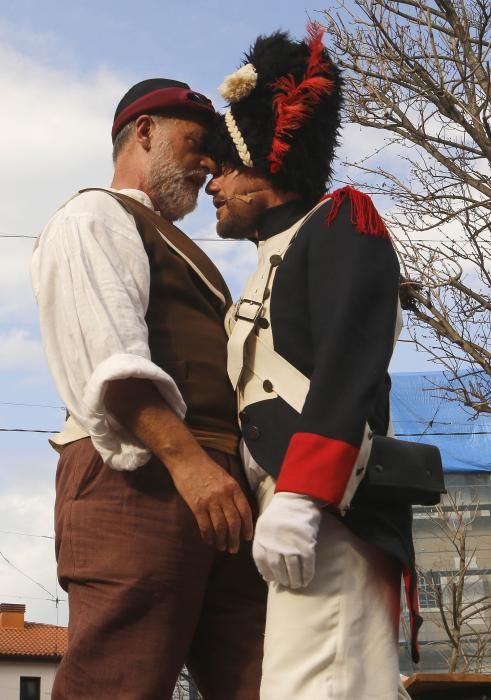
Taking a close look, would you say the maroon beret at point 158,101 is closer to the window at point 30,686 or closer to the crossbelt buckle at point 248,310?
the crossbelt buckle at point 248,310

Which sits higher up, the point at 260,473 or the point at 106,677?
the point at 260,473

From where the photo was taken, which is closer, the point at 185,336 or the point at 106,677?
the point at 106,677

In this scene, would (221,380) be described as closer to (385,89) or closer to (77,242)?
(77,242)

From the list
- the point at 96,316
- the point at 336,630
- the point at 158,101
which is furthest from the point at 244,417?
the point at 158,101

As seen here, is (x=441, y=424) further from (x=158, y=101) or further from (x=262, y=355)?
(x=262, y=355)

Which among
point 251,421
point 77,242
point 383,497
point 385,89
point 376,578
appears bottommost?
point 376,578

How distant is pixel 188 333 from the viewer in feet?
9.73

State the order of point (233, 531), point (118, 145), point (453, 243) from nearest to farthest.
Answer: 1. point (233, 531)
2. point (118, 145)
3. point (453, 243)

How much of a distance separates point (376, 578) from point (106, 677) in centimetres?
65

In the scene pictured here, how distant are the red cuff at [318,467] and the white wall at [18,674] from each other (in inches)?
1383

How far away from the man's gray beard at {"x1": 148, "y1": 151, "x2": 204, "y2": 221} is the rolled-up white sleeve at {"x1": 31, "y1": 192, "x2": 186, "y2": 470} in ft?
1.57

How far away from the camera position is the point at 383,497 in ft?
8.86

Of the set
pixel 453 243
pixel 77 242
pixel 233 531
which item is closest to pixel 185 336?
pixel 77 242

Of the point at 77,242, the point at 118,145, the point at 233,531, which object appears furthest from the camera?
the point at 118,145
